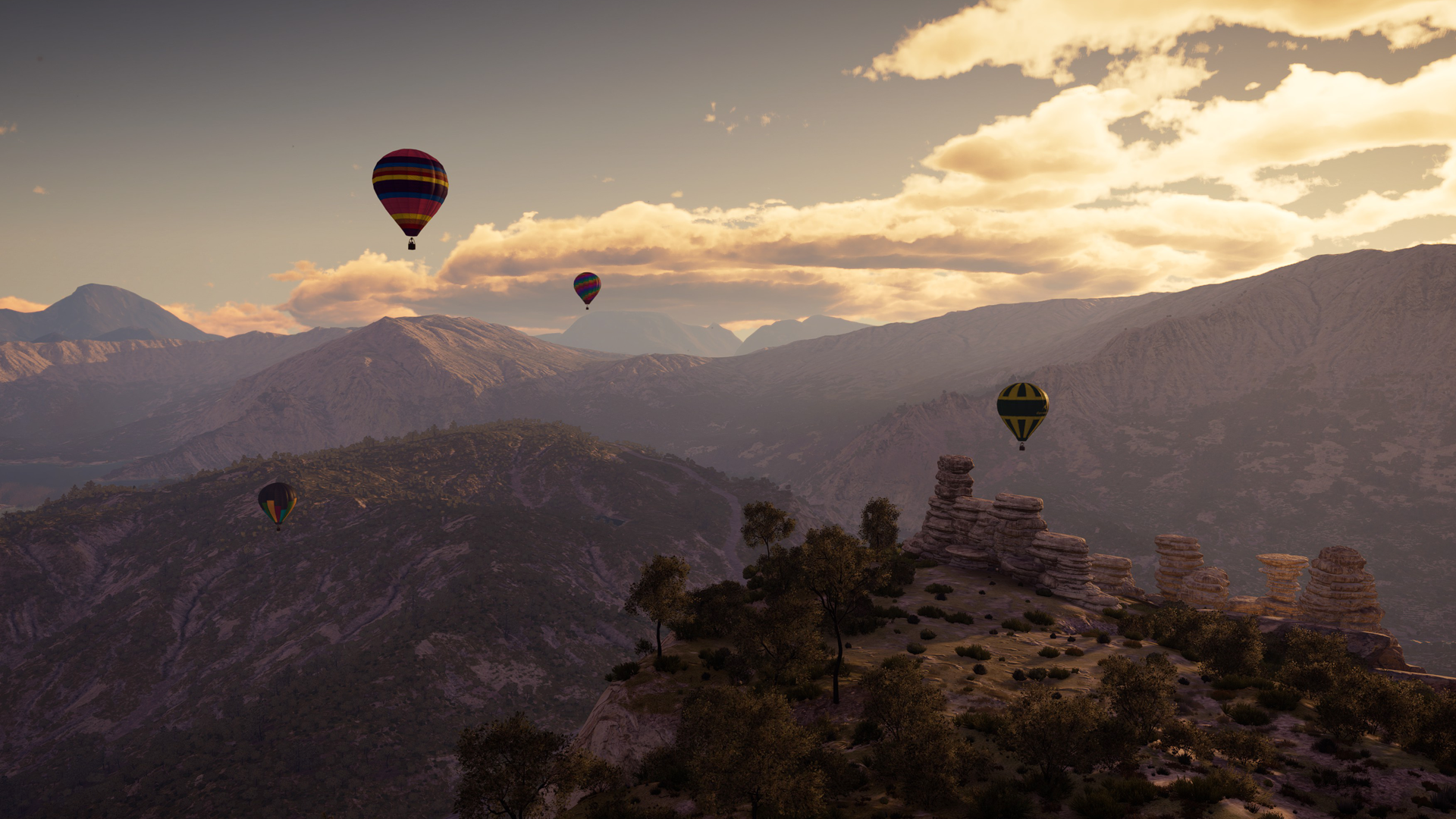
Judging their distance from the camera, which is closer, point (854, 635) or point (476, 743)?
point (476, 743)

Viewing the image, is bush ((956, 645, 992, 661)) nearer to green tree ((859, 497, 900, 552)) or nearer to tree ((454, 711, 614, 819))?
green tree ((859, 497, 900, 552))

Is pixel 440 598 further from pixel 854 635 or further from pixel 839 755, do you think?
pixel 839 755

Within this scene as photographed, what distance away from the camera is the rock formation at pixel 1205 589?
6631 cm

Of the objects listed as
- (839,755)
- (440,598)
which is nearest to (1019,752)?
(839,755)

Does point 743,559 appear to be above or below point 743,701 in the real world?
below

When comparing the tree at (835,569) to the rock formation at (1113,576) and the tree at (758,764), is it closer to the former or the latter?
the tree at (758,764)

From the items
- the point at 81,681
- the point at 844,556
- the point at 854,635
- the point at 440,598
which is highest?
the point at 844,556

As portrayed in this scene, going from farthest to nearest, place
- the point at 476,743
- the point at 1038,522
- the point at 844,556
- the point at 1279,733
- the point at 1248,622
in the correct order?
the point at 1038,522
the point at 1248,622
the point at 844,556
the point at 1279,733
the point at 476,743

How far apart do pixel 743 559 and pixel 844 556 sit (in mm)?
148834

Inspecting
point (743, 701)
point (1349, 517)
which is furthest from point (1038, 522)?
point (1349, 517)

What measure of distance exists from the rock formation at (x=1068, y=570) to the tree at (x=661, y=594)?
4049 centimetres

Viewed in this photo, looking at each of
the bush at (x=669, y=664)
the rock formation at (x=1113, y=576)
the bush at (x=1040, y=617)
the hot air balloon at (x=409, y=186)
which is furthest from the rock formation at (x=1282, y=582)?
the hot air balloon at (x=409, y=186)

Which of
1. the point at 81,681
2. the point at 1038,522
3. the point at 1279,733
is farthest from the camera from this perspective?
the point at 81,681

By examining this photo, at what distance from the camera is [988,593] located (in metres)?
63.3
